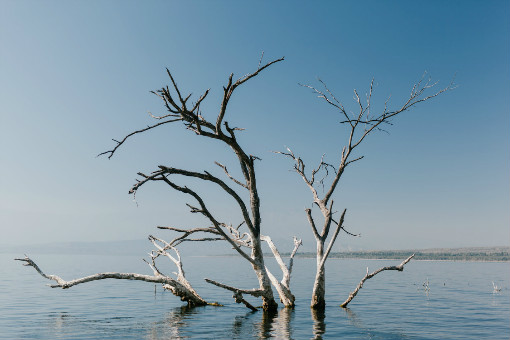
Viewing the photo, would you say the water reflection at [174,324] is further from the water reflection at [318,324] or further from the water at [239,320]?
the water reflection at [318,324]

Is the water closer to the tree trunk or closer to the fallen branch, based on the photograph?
the fallen branch

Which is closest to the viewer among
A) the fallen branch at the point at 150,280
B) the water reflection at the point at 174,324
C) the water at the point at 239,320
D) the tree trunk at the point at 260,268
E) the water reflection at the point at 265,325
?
the water reflection at the point at 265,325

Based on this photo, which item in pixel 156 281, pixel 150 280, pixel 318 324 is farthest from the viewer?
pixel 156 281

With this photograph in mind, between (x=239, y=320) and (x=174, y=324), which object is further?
(x=239, y=320)

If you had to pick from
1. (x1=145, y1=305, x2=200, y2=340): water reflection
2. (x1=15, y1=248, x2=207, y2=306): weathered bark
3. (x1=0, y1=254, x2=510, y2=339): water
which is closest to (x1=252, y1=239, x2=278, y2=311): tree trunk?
(x1=0, y1=254, x2=510, y2=339): water

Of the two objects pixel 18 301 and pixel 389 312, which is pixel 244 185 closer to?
pixel 389 312

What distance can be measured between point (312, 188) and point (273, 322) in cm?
750

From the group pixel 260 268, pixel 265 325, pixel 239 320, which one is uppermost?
pixel 260 268

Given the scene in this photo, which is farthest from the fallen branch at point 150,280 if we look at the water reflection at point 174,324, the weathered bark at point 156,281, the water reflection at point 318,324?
the water reflection at point 318,324

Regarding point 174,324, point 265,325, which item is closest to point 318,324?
point 265,325

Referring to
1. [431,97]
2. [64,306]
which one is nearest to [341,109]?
[431,97]

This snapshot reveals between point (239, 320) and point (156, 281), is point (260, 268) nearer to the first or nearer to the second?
point (239, 320)

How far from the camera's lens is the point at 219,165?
19.7 metres

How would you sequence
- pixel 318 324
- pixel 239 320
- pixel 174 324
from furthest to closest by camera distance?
pixel 239 320 → pixel 174 324 → pixel 318 324
